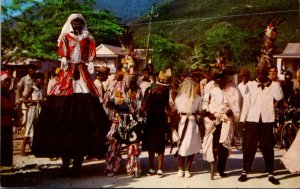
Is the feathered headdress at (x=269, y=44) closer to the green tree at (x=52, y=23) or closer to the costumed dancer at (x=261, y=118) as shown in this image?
the costumed dancer at (x=261, y=118)

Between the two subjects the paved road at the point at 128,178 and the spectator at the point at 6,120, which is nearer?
the paved road at the point at 128,178

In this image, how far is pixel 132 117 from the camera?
879 centimetres

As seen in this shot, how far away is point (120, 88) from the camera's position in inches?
351

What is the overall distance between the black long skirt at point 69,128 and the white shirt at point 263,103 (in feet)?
8.79

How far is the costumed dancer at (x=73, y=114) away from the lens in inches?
316

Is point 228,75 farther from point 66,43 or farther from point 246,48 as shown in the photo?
point 246,48

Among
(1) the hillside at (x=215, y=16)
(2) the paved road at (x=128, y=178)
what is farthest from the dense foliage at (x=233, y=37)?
(2) the paved road at (x=128, y=178)

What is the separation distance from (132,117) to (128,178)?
3.83 feet

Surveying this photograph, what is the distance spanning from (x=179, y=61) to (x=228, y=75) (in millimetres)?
51617

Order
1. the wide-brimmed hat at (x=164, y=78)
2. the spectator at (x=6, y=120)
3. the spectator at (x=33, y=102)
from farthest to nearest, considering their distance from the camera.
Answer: the spectator at (x=33, y=102) < the wide-brimmed hat at (x=164, y=78) < the spectator at (x=6, y=120)

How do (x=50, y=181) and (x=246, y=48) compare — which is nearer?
(x=50, y=181)

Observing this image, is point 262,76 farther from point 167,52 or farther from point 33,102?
point 167,52

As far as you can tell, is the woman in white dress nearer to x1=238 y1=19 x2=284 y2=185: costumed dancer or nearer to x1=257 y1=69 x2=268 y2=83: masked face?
x1=238 y1=19 x2=284 y2=185: costumed dancer

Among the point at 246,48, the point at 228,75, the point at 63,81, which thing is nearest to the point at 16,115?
the point at 63,81
